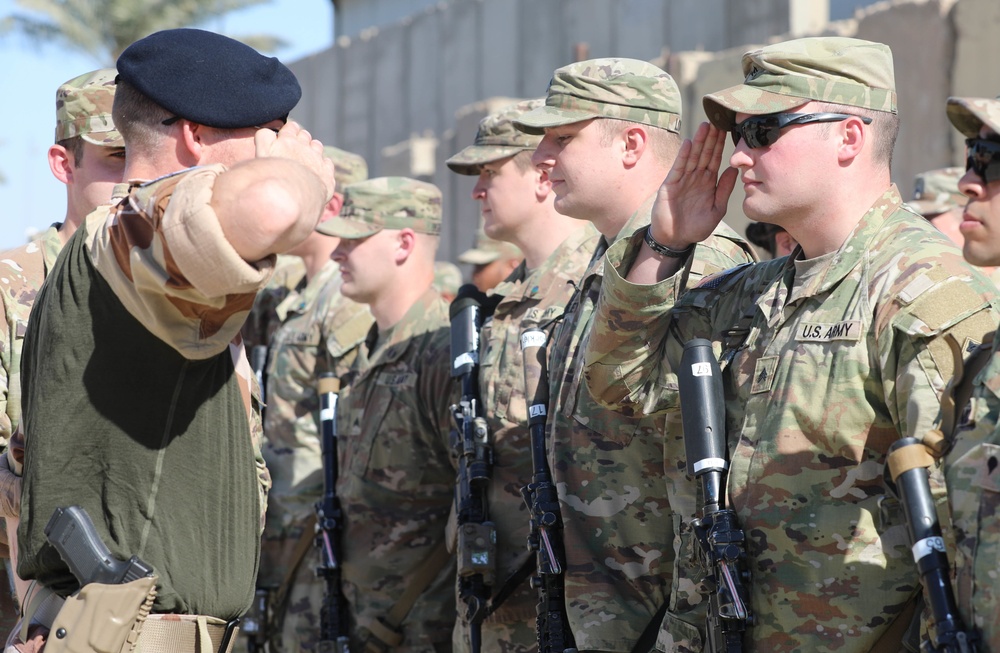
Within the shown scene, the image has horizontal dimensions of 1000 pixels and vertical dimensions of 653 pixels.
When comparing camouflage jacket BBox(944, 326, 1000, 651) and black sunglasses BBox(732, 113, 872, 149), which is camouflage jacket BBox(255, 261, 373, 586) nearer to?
black sunglasses BBox(732, 113, 872, 149)

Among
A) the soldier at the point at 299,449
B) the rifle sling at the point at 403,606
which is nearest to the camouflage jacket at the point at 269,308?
the soldier at the point at 299,449

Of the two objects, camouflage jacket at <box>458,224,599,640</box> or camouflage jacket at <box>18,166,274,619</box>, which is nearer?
camouflage jacket at <box>18,166,274,619</box>

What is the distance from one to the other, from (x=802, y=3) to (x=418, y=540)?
713 centimetres

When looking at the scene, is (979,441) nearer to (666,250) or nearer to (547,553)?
(666,250)

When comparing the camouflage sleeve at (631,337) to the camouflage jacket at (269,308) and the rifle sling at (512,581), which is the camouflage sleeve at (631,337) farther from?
the camouflage jacket at (269,308)

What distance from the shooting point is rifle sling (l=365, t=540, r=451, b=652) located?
5.80 metres

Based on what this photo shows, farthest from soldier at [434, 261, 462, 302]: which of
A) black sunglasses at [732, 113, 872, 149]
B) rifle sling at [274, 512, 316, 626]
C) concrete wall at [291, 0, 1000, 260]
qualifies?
black sunglasses at [732, 113, 872, 149]

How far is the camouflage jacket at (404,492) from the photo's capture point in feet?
19.1

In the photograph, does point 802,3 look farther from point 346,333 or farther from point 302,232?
point 302,232

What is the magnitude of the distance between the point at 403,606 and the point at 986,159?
12.4 ft

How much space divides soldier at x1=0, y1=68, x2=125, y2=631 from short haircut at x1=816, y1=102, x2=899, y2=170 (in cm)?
221

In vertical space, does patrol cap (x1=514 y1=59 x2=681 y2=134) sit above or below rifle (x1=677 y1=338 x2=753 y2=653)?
above

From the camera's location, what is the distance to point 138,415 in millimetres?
2691

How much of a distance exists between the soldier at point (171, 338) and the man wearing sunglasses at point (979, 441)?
56.9 inches
